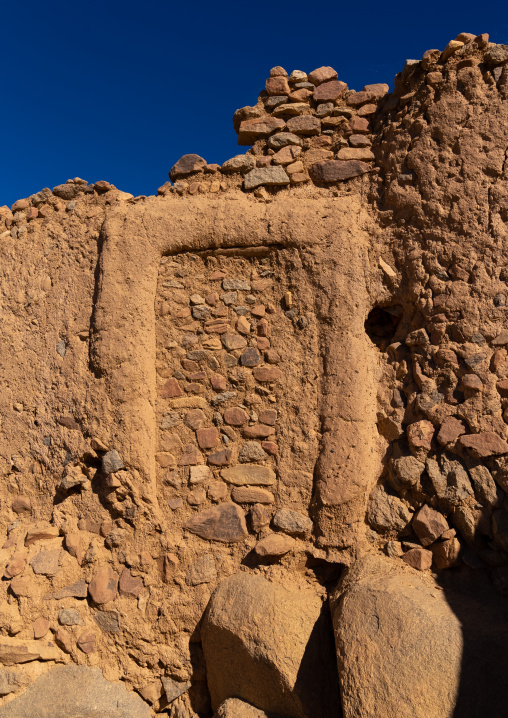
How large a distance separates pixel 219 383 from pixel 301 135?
1.78 m

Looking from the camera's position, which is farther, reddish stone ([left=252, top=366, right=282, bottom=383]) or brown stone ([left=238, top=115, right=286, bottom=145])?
brown stone ([left=238, top=115, right=286, bottom=145])

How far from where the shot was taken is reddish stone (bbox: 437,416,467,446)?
298cm

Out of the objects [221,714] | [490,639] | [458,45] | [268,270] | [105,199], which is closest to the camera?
[490,639]

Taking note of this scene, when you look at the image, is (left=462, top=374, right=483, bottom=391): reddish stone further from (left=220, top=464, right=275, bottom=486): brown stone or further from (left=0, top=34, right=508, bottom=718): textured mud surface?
(left=220, top=464, right=275, bottom=486): brown stone

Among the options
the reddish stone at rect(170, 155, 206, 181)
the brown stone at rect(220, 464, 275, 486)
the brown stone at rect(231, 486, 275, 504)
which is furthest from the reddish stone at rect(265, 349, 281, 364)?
the reddish stone at rect(170, 155, 206, 181)

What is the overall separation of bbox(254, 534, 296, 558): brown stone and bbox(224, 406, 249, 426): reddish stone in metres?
0.71

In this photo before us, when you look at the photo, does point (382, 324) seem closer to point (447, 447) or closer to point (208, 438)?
point (447, 447)

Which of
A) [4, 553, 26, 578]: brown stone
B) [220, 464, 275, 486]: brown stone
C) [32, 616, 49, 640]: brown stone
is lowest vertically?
[32, 616, 49, 640]: brown stone

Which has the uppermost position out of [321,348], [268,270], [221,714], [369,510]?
[268,270]

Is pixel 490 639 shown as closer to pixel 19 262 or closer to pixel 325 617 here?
pixel 325 617

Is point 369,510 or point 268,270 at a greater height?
point 268,270

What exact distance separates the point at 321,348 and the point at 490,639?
172 cm

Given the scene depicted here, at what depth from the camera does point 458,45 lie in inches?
132

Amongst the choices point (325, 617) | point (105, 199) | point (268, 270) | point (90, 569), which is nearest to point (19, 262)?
point (105, 199)
